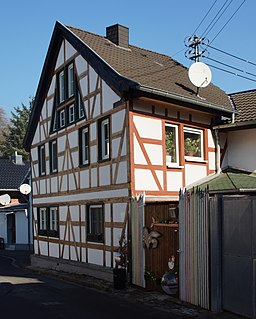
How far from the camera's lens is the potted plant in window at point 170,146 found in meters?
14.1

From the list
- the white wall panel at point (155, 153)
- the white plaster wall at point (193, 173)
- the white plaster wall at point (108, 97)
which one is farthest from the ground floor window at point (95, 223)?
the white plaster wall at point (108, 97)

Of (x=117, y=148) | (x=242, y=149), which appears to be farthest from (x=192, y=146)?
(x=117, y=148)

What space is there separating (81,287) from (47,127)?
8.51m

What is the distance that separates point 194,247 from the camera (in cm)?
949

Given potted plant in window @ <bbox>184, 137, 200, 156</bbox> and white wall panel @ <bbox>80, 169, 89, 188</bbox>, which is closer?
potted plant in window @ <bbox>184, 137, 200, 156</bbox>

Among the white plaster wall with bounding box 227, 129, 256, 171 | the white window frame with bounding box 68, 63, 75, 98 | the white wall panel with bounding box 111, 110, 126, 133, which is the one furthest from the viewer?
the white window frame with bounding box 68, 63, 75, 98

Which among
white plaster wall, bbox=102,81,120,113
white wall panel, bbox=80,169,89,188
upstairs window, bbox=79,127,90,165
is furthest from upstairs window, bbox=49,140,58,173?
white plaster wall, bbox=102,81,120,113

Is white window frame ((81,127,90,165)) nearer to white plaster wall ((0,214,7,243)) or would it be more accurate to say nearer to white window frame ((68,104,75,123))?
white window frame ((68,104,75,123))

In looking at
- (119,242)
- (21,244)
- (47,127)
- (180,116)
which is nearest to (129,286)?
(119,242)

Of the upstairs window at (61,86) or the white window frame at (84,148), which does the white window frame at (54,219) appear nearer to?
the white window frame at (84,148)

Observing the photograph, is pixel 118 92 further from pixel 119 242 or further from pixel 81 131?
pixel 119 242

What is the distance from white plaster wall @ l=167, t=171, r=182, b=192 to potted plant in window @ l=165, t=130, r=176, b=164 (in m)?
0.46

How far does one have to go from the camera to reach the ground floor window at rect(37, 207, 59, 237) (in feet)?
61.0

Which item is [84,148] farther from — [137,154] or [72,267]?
[72,267]
